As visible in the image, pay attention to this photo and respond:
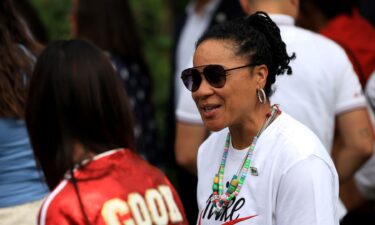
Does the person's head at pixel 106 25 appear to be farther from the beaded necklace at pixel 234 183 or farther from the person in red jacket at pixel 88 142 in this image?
the beaded necklace at pixel 234 183

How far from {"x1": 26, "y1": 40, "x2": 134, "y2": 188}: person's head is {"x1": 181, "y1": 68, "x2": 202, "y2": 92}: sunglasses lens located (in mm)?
272

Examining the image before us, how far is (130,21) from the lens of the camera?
5.33m

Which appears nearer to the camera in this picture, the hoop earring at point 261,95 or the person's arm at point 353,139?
the hoop earring at point 261,95

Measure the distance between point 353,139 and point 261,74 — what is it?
3.96 feet

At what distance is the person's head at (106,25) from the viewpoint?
520 cm

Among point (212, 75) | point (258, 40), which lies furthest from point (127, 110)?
point (258, 40)

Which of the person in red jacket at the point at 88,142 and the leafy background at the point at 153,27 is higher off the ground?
the person in red jacket at the point at 88,142

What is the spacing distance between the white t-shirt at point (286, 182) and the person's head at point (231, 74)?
12cm

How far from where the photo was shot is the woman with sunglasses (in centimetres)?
249

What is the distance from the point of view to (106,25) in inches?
206

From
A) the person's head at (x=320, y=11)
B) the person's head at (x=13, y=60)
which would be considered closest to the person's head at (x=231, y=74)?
the person's head at (x=13, y=60)

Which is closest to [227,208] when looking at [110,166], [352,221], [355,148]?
[110,166]

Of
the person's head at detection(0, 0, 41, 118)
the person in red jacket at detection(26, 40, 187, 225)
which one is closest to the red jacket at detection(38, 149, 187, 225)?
the person in red jacket at detection(26, 40, 187, 225)

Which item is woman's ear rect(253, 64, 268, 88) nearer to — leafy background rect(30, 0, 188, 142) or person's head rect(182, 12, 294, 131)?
person's head rect(182, 12, 294, 131)
